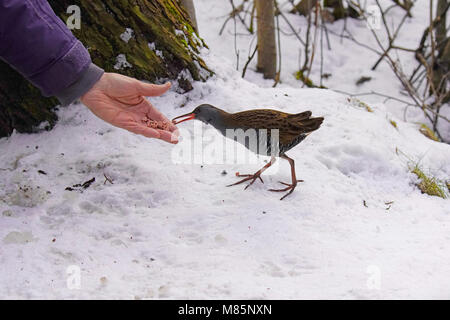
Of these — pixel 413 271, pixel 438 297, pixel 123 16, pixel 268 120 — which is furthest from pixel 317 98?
pixel 438 297

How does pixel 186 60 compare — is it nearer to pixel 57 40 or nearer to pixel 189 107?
pixel 189 107

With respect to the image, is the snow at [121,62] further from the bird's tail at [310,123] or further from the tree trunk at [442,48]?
the tree trunk at [442,48]

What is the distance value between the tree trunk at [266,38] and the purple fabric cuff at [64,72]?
3792 millimetres

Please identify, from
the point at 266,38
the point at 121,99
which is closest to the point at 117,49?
the point at 121,99

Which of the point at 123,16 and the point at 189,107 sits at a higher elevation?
the point at 123,16

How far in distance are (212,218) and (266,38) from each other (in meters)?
4.07

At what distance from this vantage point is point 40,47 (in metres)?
2.50

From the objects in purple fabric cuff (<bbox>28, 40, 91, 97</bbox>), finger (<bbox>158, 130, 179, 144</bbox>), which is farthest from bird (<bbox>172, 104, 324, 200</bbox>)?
purple fabric cuff (<bbox>28, 40, 91, 97</bbox>)

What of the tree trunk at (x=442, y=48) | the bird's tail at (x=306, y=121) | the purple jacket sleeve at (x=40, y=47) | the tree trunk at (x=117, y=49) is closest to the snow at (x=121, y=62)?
the tree trunk at (x=117, y=49)

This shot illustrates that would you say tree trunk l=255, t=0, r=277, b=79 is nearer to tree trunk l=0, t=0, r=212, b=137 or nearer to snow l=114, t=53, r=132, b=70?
tree trunk l=0, t=0, r=212, b=137

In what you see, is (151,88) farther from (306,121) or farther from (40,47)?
(306,121)

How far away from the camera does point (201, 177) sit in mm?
3219

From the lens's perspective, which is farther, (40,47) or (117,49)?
(117,49)
